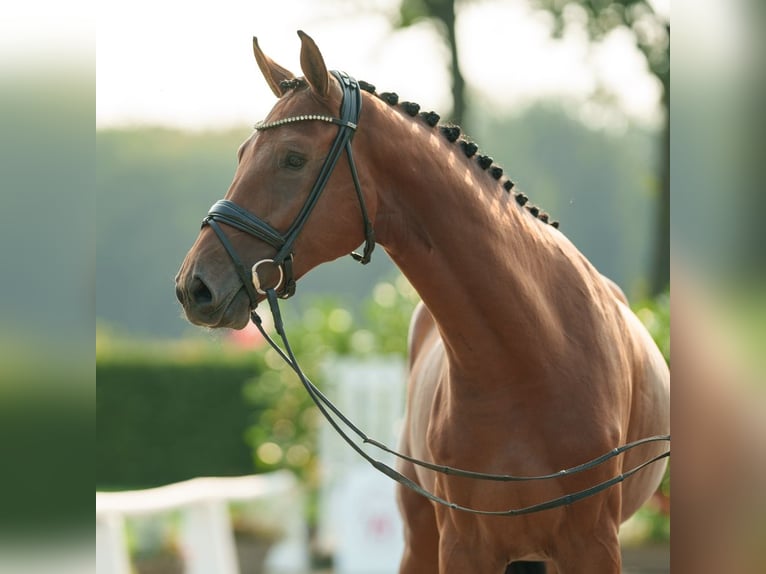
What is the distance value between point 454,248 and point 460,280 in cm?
9

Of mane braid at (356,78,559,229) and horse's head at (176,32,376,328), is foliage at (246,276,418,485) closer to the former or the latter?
mane braid at (356,78,559,229)

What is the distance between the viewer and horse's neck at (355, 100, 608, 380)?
9.40 ft

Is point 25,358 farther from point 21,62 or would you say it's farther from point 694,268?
point 694,268

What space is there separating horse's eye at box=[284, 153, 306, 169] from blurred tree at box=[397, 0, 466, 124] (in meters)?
11.7

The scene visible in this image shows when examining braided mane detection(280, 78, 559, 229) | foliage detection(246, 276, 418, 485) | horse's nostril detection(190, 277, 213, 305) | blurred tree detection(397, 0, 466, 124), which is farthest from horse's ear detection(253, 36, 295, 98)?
blurred tree detection(397, 0, 466, 124)

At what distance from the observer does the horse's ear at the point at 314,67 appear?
2666 millimetres

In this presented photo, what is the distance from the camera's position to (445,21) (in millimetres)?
14648

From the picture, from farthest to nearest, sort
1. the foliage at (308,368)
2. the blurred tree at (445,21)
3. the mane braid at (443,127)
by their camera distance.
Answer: the blurred tree at (445,21)
the foliage at (308,368)
the mane braid at (443,127)

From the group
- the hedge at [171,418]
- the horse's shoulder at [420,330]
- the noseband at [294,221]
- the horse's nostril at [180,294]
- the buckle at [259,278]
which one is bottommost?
the hedge at [171,418]

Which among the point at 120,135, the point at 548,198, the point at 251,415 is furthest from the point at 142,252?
the point at 251,415

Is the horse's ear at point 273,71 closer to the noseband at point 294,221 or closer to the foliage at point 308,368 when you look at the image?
the noseband at point 294,221

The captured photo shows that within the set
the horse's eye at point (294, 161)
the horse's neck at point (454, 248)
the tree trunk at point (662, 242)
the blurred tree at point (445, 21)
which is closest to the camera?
the horse's eye at point (294, 161)

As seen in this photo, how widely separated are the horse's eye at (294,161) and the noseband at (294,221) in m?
0.06

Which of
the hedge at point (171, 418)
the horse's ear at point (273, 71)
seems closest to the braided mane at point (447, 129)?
the horse's ear at point (273, 71)
